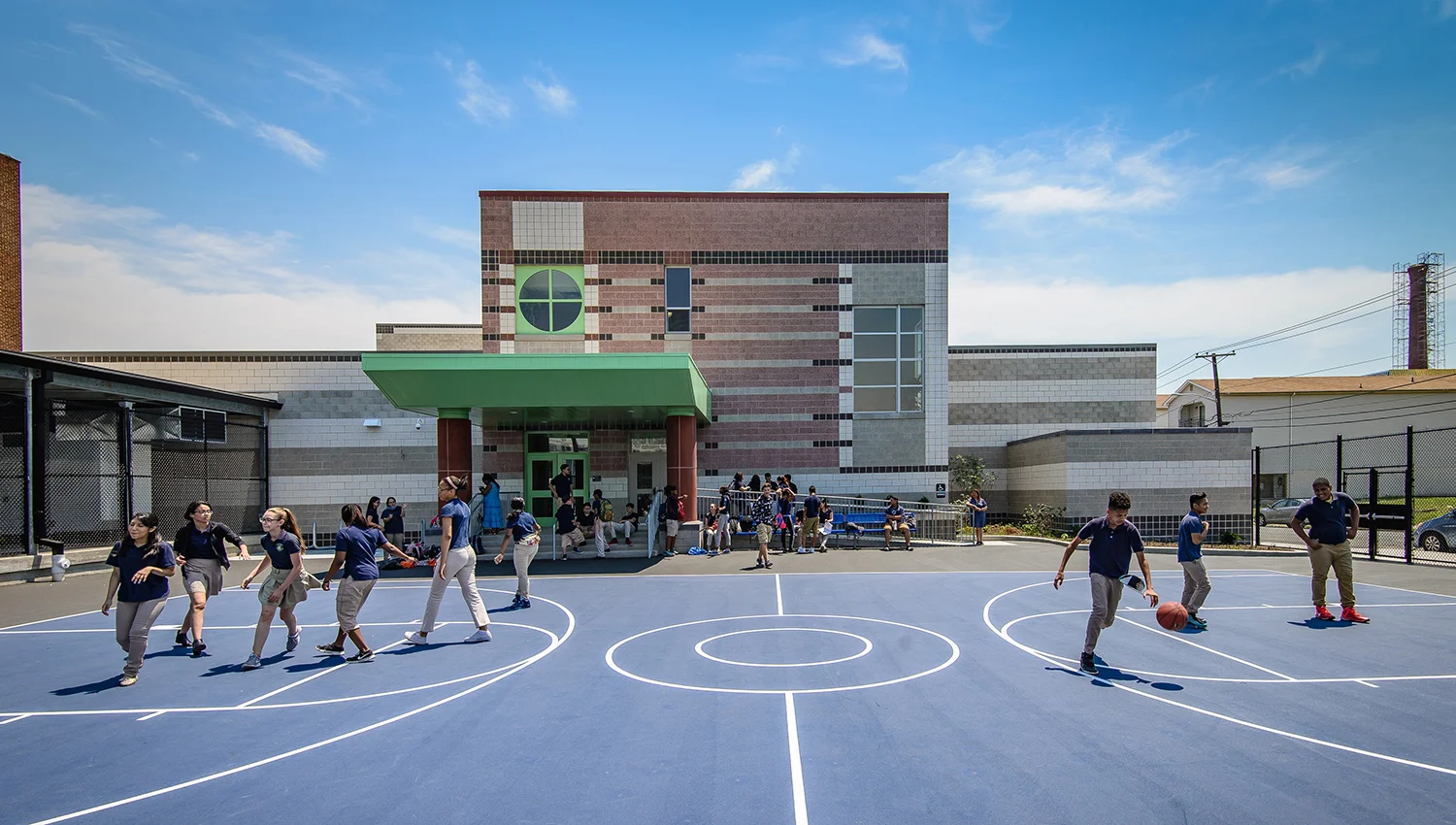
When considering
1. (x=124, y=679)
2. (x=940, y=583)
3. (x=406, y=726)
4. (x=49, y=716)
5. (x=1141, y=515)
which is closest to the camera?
(x=406, y=726)

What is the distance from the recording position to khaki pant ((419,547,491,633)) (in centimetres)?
1038

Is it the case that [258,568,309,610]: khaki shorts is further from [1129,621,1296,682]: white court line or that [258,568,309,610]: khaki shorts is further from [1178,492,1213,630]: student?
[1178,492,1213,630]: student

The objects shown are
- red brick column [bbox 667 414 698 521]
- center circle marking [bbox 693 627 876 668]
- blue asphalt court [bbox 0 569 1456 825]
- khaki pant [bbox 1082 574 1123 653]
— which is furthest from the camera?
red brick column [bbox 667 414 698 521]

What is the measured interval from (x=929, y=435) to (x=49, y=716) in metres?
24.4

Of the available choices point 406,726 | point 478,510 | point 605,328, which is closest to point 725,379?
point 605,328

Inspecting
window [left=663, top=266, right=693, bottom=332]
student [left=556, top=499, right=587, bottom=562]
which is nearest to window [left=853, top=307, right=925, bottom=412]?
window [left=663, top=266, right=693, bottom=332]

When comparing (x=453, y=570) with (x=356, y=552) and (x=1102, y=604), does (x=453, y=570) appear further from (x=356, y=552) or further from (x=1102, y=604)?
(x=1102, y=604)

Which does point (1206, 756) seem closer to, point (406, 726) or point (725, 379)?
point (406, 726)

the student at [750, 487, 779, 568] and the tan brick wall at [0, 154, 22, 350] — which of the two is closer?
the student at [750, 487, 779, 568]

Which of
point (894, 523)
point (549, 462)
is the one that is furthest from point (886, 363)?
point (549, 462)

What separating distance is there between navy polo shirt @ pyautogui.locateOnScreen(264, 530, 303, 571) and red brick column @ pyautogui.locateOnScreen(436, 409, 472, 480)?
1196 cm

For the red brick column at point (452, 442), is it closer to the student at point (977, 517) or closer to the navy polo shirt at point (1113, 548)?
the student at point (977, 517)

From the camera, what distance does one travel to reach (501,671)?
351 inches

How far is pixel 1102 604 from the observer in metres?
8.58
